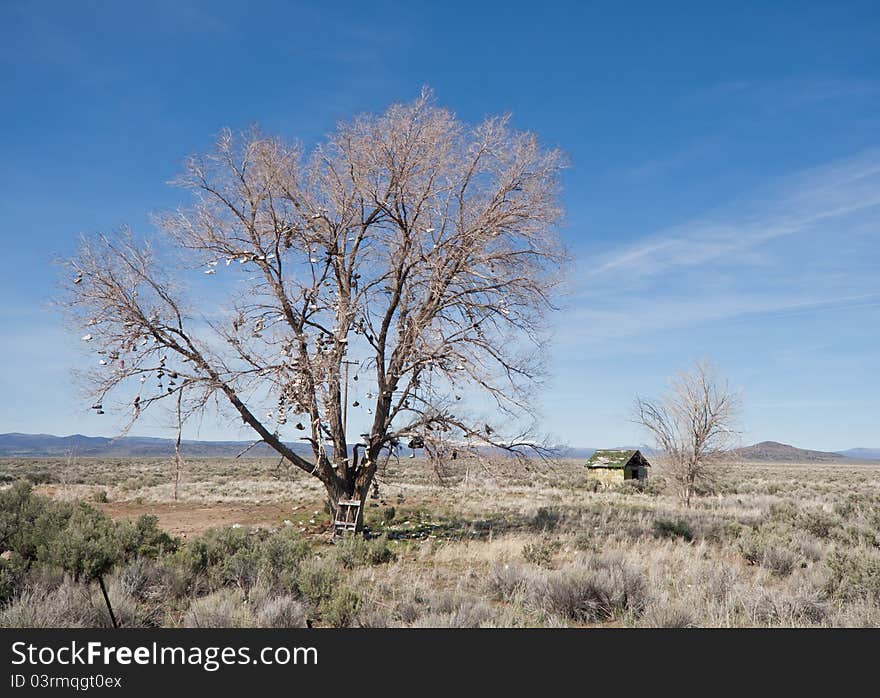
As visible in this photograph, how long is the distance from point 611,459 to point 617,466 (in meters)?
1.76

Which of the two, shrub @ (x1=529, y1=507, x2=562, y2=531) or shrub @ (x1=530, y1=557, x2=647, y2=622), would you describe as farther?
shrub @ (x1=529, y1=507, x2=562, y2=531)

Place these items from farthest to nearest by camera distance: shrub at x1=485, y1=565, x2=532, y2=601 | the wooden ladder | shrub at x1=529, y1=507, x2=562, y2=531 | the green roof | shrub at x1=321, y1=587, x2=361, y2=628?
the green roof, shrub at x1=529, y1=507, x2=562, y2=531, the wooden ladder, shrub at x1=485, y1=565, x2=532, y2=601, shrub at x1=321, y1=587, x2=361, y2=628

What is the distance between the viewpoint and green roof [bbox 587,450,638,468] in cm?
4147

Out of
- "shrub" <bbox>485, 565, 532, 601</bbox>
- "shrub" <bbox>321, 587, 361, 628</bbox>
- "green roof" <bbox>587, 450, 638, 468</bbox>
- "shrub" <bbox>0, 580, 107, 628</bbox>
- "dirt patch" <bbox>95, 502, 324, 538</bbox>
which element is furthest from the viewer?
"green roof" <bbox>587, 450, 638, 468</bbox>

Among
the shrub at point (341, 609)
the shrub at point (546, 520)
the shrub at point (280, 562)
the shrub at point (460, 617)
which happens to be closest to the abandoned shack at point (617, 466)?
the shrub at point (546, 520)

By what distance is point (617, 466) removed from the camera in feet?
135

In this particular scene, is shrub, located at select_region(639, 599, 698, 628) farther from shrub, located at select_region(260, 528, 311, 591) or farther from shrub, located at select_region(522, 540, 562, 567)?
shrub, located at select_region(260, 528, 311, 591)

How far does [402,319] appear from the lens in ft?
48.9

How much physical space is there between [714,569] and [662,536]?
4670 mm

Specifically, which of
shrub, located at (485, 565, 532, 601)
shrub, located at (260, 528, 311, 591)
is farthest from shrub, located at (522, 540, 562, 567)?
shrub, located at (260, 528, 311, 591)

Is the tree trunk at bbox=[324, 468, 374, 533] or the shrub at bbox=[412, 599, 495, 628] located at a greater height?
the tree trunk at bbox=[324, 468, 374, 533]

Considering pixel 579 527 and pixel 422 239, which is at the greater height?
pixel 422 239
